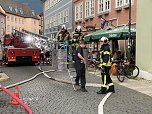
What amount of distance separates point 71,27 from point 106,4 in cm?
1317

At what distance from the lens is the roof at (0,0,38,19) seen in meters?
96.7

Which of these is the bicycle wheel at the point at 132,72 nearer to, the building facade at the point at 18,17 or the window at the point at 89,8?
the window at the point at 89,8

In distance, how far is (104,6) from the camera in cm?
3341

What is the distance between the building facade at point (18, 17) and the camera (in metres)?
95.2

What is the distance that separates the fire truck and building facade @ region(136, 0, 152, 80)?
36.7ft

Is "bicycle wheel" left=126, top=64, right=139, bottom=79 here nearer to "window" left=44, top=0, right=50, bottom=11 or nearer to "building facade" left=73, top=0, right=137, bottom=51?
"building facade" left=73, top=0, right=137, bottom=51

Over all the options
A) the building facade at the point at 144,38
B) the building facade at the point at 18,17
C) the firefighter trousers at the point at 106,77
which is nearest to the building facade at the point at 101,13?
the building facade at the point at 144,38

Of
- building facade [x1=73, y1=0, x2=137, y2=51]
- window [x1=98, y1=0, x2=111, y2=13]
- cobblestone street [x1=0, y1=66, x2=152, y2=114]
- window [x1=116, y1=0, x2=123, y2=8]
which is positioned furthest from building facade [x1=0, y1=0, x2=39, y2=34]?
cobblestone street [x1=0, y1=66, x2=152, y2=114]

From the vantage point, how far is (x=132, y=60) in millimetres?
21859

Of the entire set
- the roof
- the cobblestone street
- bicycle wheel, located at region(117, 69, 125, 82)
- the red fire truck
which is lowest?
the cobblestone street

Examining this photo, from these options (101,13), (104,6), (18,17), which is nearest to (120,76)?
(104,6)

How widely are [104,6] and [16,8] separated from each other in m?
72.0

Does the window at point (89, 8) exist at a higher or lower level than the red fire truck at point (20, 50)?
higher

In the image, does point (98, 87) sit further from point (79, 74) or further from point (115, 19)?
point (115, 19)
